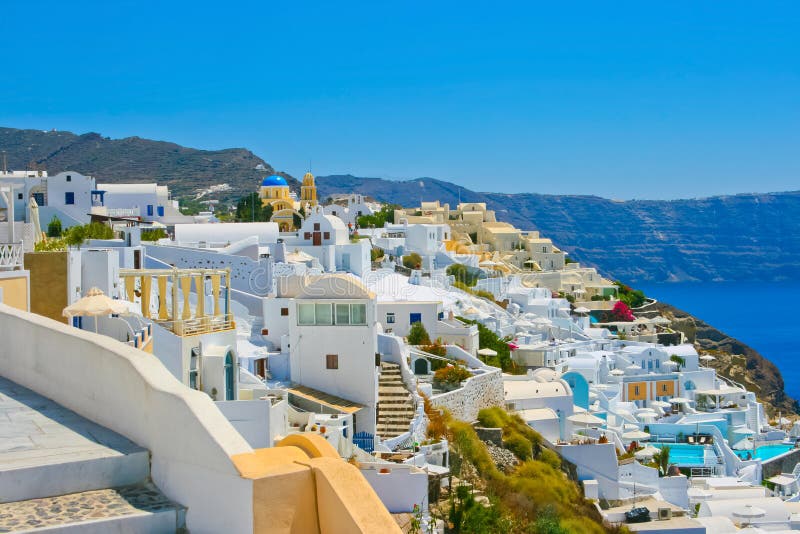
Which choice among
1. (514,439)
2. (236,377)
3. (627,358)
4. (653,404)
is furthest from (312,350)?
(627,358)

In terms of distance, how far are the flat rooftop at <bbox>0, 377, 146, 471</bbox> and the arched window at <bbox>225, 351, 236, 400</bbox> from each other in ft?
28.8

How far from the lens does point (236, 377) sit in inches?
546

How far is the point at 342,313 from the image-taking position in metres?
17.7

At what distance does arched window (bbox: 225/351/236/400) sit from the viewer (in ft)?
45.0

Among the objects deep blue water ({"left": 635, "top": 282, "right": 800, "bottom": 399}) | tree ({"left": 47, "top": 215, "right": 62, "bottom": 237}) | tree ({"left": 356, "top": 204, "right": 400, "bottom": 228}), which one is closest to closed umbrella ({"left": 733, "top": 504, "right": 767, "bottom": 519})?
tree ({"left": 47, "top": 215, "right": 62, "bottom": 237})

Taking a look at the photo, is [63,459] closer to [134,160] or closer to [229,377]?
[229,377]

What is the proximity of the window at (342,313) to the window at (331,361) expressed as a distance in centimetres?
67

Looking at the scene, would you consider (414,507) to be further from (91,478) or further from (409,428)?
(91,478)

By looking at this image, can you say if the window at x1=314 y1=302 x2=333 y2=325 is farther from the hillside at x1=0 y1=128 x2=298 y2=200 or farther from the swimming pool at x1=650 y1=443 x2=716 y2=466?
the hillside at x1=0 y1=128 x2=298 y2=200

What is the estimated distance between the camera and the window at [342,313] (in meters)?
17.6

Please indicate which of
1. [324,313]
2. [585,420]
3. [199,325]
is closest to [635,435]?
[585,420]

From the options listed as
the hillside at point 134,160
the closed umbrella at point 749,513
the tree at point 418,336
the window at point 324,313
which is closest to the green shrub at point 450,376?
the tree at point 418,336

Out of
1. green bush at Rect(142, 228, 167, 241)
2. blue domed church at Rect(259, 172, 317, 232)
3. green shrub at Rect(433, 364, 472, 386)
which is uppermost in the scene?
blue domed church at Rect(259, 172, 317, 232)

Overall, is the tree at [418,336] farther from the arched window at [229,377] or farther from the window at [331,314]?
the arched window at [229,377]
